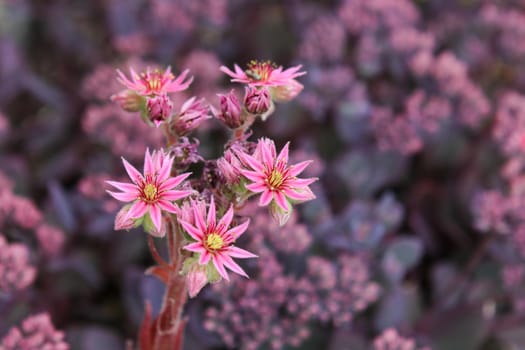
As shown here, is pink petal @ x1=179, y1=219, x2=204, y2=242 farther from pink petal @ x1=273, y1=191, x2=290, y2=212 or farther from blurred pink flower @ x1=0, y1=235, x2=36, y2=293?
blurred pink flower @ x1=0, y1=235, x2=36, y2=293

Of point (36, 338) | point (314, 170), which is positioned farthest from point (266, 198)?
point (314, 170)

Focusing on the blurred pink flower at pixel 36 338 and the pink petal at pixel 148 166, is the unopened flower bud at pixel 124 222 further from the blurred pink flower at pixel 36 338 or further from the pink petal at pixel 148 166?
the blurred pink flower at pixel 36 338

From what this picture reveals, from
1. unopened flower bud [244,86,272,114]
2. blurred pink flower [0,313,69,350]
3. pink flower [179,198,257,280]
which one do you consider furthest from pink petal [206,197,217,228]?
blurred pink flower [0,313,69,350]

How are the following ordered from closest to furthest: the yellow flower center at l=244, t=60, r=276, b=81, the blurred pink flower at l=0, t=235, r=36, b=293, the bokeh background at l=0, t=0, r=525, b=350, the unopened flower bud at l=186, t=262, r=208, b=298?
the unopened flower bud at l=186, t=262, r=208, b=298, the yellow flower center at l=244, t=60, r=276, b=81, the blurred pink flower at l=0, t=235, r=36, b=293, the bokeh background at l=0, t=0, r=525, b=350

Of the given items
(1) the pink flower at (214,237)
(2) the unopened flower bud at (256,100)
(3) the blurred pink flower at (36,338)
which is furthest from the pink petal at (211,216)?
(3) the blurred pink flower at (36,338)

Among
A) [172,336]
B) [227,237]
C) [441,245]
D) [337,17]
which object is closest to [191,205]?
[227,237]

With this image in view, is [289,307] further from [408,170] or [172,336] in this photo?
[408,170]
